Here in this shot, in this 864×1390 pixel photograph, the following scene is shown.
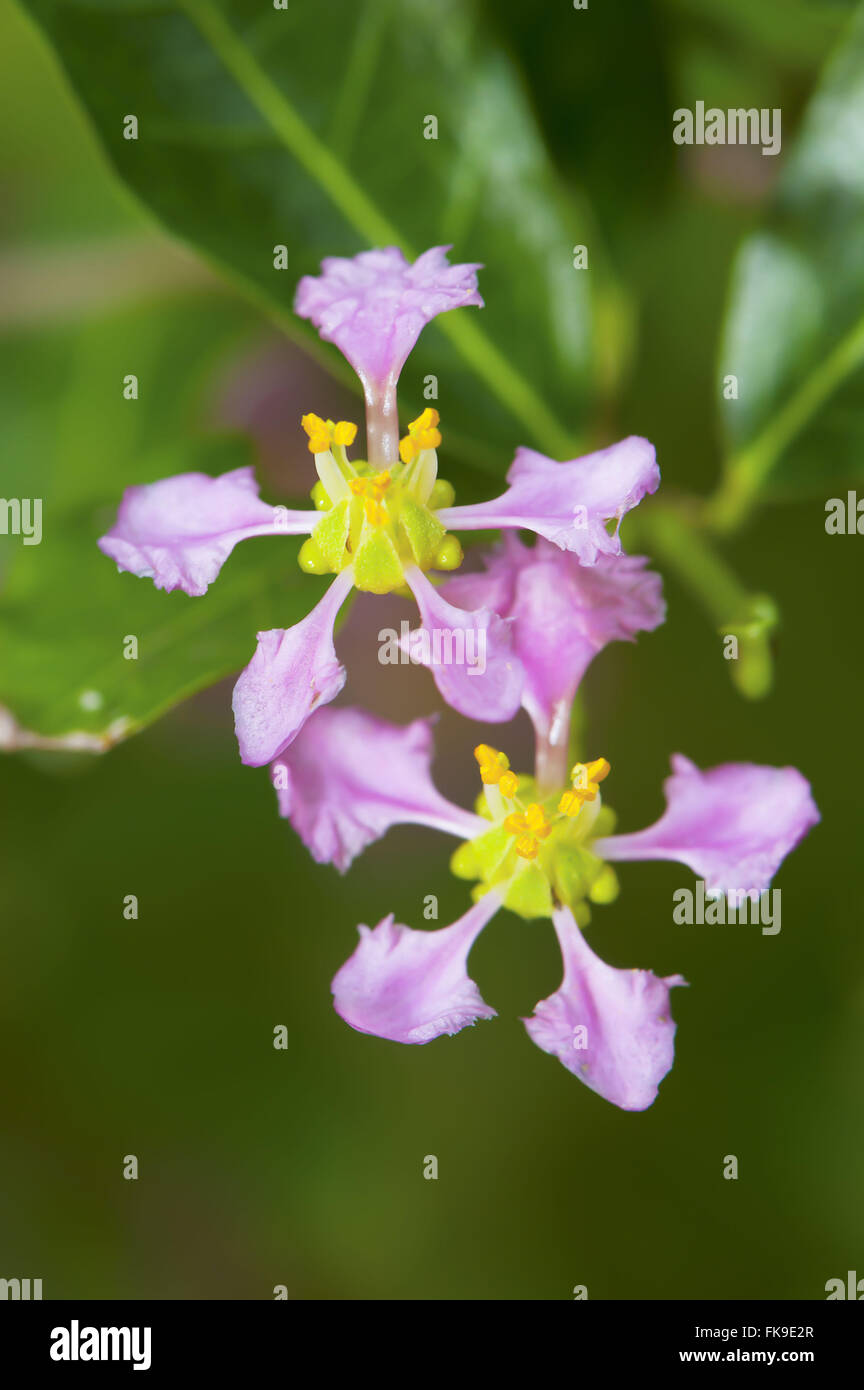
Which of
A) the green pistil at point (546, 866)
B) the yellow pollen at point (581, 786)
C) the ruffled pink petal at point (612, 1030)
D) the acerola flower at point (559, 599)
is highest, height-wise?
the acerola flower at point (559, 599)

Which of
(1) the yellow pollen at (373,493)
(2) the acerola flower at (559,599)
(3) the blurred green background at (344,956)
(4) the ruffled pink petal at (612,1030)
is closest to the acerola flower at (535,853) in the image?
(4) the ruffled pink petal at (612,1030)

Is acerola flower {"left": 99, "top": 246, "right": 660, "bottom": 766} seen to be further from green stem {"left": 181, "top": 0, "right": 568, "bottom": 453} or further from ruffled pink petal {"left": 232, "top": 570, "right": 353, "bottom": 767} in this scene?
green stem {"left": 181, "top": 0, "right": 568, "bottom": 453}

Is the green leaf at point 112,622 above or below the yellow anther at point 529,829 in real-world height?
above

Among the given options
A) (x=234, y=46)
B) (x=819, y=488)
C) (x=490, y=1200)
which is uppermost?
(x=234, y=46)

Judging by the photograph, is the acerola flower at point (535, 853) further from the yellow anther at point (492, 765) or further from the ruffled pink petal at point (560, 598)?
the ruffled pink petal at point (560, 598)

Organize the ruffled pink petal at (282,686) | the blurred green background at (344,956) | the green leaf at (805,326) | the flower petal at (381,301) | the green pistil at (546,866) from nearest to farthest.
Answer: the ruffled pink petal at (282,686) → the flower petal at (381,301) → the green pistil at (546,866) → the green leaf at (805,326) → the blurred green background at (344,956)

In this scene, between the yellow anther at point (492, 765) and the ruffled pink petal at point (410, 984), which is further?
the yellow anther at point (492, 765)
